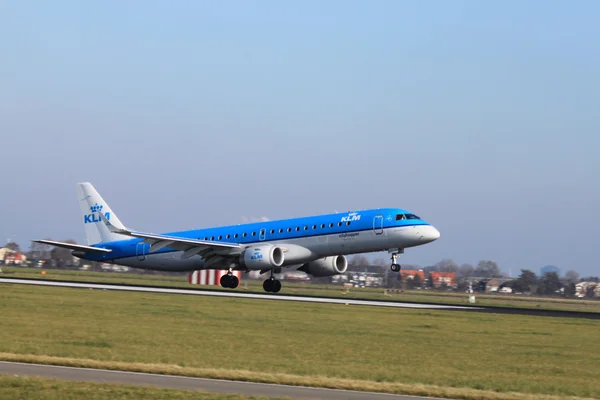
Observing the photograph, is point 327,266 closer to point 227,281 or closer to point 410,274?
point 227,281

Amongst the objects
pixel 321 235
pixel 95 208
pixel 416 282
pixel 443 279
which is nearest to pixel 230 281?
pixel 321 235

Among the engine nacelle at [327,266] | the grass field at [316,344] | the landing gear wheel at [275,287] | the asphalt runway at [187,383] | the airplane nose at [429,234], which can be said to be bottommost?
the asphalt runway at [187,383]

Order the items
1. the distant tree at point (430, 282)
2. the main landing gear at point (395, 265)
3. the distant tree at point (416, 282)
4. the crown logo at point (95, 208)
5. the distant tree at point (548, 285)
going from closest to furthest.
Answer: the main landing gear at point (395, 265) < the crown logo at point (95, 208) < the distant tree at point (416, 282) < the distant tree at point (548, 285) < the distant tree at point (430, 282)

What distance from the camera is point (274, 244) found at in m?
52.1

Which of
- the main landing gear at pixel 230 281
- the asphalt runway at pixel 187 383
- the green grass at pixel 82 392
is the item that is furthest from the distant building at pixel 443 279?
the green grass at pixel 82 392

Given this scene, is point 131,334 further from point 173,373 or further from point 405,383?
point 405,383

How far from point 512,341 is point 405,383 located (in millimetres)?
11750

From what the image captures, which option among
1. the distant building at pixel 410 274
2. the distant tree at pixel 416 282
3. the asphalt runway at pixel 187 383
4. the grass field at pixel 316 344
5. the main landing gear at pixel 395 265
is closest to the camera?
the asphalt runway at pixel 187 383

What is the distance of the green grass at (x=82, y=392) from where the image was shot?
47.7 ft

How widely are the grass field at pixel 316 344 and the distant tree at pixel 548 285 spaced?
241 feet

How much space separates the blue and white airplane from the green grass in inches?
1353

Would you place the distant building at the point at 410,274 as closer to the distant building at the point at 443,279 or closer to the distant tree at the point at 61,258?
the distant building at the point at 443,279

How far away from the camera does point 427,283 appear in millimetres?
115438

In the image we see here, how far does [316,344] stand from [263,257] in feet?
83.0
